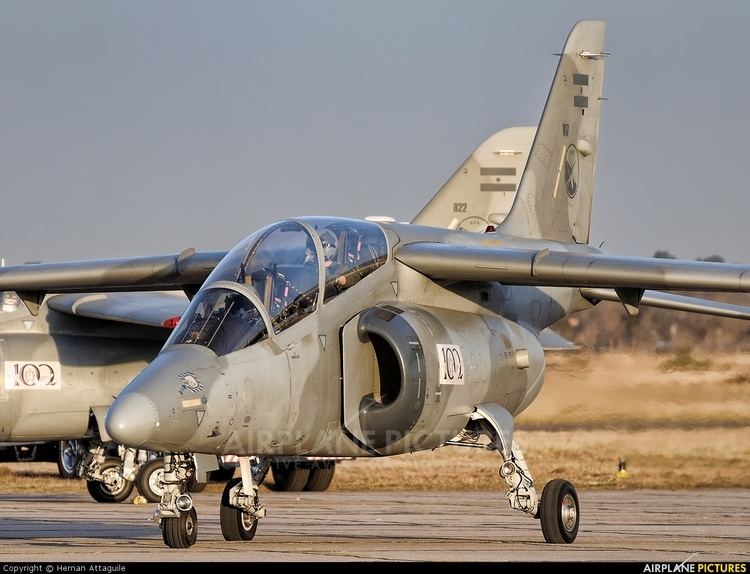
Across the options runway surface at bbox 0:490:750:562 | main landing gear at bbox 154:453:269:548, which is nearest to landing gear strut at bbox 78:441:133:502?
runway surface at bbox 0:490:750:562

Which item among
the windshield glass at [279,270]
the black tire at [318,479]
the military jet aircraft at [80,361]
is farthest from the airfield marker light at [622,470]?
the windshield glass at [279,270]

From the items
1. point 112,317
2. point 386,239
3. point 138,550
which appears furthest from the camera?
point 112,317

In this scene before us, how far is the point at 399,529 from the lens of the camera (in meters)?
13.9

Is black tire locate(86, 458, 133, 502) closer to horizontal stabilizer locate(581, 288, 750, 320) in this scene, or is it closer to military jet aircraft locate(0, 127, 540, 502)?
military jet aircraft locate(0, 127, 540, 502)

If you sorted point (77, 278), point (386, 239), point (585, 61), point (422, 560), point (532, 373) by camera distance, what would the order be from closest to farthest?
point (422, 560) < point (386, 239) < point (532, 373) < point (77, 278) < point (585, 61)

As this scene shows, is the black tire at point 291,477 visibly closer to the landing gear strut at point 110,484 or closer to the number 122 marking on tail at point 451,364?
the landing gear strut at point 110,484

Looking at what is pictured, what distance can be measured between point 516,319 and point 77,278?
4275 millimetres

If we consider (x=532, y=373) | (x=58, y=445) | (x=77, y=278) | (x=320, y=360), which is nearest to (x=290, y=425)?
(x=320, y=360)

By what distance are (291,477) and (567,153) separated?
9.13 meters

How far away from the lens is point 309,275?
34.9ft

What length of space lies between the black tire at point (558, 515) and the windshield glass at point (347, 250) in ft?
7.86

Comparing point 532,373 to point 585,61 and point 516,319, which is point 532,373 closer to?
point 516,319

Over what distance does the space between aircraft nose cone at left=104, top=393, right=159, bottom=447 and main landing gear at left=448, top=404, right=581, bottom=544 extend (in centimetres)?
344

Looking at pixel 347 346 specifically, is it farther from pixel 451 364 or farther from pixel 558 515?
pixel 558 515
